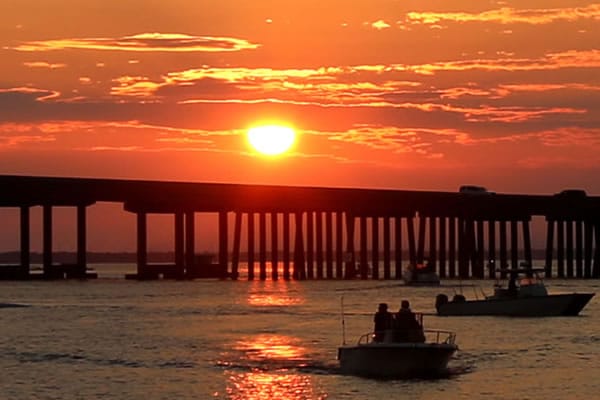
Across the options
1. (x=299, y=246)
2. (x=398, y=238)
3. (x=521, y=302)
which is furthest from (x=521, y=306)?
(x=398, y=238)

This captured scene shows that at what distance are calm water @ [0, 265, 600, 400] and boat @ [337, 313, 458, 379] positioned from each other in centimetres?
41

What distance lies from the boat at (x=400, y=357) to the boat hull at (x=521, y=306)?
28448mm

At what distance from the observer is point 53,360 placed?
197ft

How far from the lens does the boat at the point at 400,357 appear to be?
4816 cm

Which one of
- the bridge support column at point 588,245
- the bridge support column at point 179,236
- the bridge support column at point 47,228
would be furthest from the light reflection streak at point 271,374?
the bridge support column at point 588,245

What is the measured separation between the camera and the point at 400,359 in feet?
159

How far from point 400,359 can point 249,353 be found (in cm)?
1504

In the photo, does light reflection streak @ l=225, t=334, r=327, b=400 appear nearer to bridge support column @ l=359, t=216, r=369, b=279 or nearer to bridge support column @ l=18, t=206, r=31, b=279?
bridge support column @ l=18, t=206, r=31, b=279

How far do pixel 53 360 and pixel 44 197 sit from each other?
85.3 metres

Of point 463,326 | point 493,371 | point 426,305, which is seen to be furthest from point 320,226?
point 493,371

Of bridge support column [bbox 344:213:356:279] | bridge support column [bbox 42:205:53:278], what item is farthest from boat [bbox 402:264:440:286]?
bridge support column [bbox 42:205:53:278]

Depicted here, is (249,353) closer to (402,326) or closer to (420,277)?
(402,326)

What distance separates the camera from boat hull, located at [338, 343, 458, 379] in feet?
158

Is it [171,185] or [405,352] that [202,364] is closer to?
[405,352]
